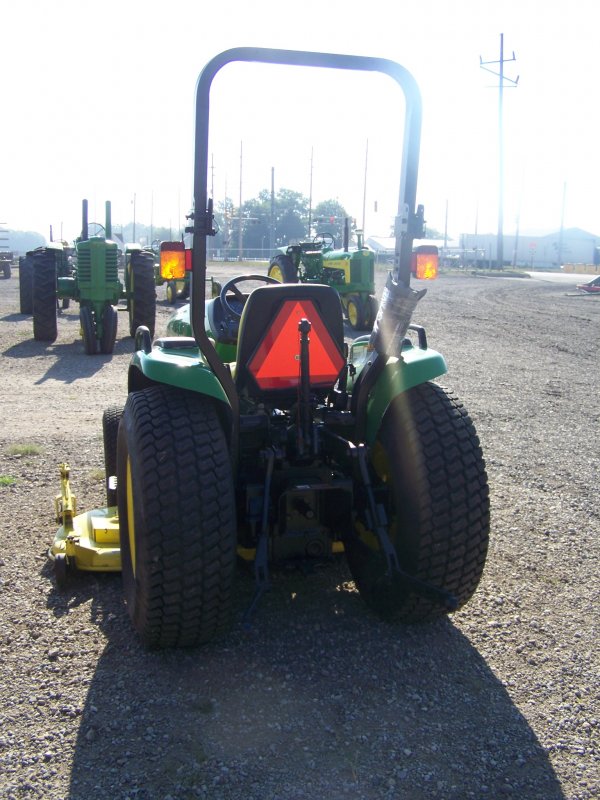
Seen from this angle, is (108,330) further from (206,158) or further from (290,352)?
(206,158)

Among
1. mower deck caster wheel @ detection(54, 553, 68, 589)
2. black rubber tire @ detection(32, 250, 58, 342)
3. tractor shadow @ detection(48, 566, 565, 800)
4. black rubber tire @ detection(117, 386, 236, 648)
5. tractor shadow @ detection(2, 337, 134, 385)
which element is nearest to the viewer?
tractor shadow @ detection(48, 566, 565, 800)

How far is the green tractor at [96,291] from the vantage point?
41.5 ft

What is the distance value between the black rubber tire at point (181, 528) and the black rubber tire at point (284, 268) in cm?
1341

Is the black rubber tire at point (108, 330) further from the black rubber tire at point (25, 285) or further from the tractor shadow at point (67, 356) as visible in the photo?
the black rubber tire at point (25, 285)

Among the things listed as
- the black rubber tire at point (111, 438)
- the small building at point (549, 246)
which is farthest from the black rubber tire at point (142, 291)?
the small building at point (549, 246)

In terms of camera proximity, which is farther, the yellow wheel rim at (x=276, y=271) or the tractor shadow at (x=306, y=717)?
the yellow wheel rim at (x=276, y=271)

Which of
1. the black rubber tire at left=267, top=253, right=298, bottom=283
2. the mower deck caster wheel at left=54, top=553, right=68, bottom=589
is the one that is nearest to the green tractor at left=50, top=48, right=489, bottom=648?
the mower deck caster wheel at left=54, top=553, right=68, bottom=589

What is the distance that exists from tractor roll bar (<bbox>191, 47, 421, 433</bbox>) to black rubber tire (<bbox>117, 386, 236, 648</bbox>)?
1.03 ft

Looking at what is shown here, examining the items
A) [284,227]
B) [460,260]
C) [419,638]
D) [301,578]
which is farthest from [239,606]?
[284,227]

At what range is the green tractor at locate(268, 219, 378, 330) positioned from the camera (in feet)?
53.8

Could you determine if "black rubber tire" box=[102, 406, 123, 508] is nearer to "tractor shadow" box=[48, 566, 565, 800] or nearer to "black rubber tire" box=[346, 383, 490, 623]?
"tractor shadow" box=[48, 566, 565, 800]

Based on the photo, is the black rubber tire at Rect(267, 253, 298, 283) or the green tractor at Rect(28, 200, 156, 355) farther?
Answer: the black rubber tire at Rect(267, 253, 298, 283)

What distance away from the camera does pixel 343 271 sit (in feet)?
55.2

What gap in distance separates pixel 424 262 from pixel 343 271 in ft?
44.1
